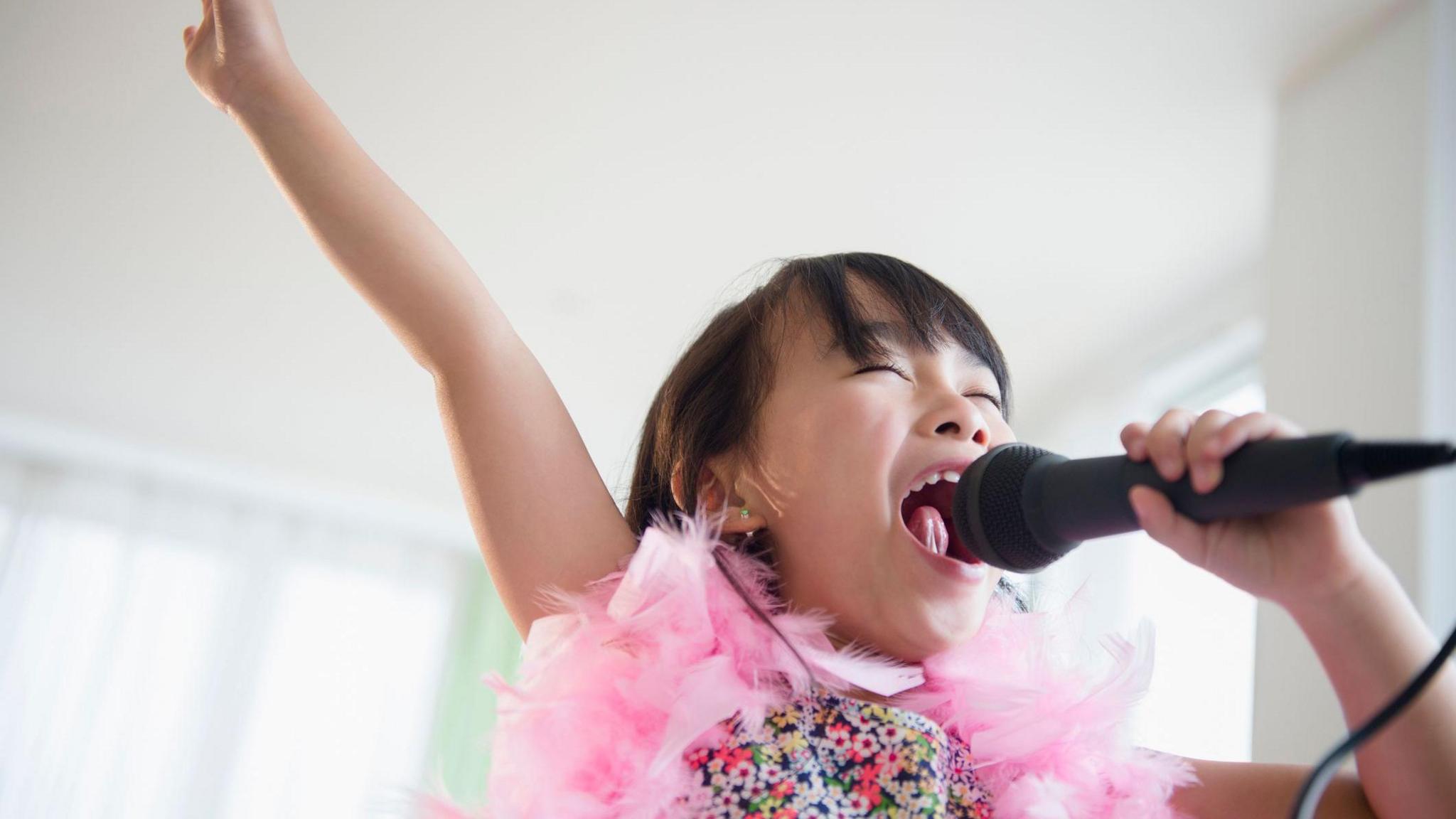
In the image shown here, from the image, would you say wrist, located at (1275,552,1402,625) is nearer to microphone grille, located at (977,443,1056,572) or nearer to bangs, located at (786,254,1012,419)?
microphone grille, located at (977,443,1056,572)

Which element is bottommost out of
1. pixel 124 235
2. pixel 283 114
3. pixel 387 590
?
pixel 387 590

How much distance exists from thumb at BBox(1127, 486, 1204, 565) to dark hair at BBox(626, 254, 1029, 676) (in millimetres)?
353

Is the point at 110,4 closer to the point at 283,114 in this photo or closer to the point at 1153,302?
the point at 283,114

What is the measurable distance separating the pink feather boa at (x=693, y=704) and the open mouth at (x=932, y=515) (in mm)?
85

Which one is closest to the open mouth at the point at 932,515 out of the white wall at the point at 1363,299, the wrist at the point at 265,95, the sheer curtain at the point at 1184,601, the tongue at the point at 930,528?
the tongue at the point at 930,528

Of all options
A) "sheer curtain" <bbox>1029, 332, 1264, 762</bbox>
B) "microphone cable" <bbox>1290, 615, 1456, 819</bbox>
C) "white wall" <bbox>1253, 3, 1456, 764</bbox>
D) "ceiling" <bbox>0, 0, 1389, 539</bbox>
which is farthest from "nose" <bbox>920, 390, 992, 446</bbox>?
"ceiling" <bbox>0, 0, 1389, 539</bbox>

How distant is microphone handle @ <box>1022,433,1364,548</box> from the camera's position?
0.52m

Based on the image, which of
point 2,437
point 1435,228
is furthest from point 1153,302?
point 2,437

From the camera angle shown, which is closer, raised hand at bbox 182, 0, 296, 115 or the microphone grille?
the microphone grille

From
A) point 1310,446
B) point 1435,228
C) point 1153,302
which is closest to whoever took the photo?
point 1310,446

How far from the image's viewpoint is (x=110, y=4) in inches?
94.3

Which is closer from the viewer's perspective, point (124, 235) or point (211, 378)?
point (124, 235)

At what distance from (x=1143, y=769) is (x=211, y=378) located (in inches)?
144

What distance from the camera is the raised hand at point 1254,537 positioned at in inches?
23.4
